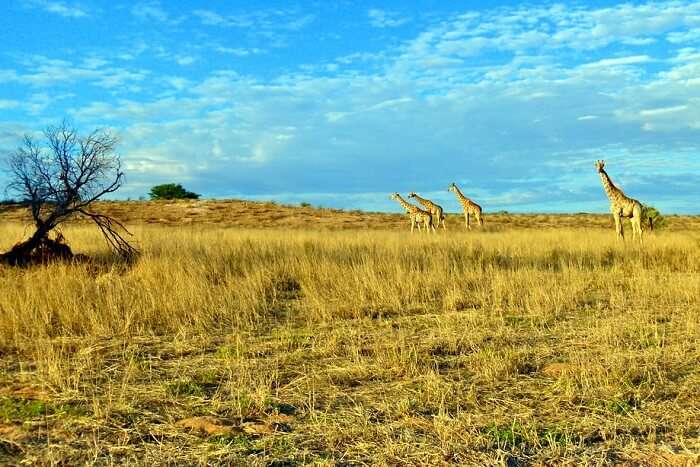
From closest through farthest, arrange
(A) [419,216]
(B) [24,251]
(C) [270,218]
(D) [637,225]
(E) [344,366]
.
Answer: (E) [344,366], (B) [24,251], (D) [637,225], (A) [419,216], (C) [270,218]

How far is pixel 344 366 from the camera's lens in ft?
18.4

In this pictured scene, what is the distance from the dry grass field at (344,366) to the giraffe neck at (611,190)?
7725mm

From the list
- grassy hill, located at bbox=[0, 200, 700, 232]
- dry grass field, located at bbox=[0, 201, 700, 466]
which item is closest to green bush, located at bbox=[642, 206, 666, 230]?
grassy hill, located at bbox=[0, 200, 700, 232]

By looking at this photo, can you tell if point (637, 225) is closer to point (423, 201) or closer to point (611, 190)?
point (611, 190)

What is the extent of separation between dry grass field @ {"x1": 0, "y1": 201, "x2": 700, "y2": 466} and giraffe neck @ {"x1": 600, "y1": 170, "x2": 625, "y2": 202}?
25.3ft

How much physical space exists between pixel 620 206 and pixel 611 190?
532 millimetres

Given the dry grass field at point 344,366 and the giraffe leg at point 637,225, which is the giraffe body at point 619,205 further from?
the dry grass field at point 344,366

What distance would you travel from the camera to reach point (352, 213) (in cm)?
3606

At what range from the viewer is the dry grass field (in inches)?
Answer: 150

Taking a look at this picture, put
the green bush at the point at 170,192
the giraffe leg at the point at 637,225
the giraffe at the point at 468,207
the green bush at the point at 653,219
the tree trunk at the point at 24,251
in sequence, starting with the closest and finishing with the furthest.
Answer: the tree trunk at the point at 24,251 → the giraffe leg at the point at 637,225 → the green bush at the point at 653,219 → the giraffe at the point at 468,207 → the green bush at the point at 170,192

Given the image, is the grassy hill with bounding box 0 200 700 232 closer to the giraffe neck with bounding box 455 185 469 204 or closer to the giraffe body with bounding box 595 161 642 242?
the giraffe neck with bounding box 455 185 469 204

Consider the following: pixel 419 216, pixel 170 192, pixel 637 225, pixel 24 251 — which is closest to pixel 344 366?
pixel 24 251

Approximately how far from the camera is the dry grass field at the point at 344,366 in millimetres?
3820

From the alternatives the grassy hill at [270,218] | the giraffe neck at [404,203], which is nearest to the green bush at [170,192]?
the grassy hill at [270,218]
